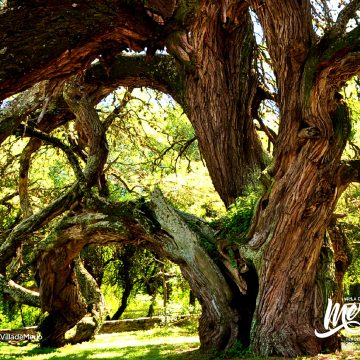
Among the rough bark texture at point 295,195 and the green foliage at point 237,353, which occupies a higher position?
the rough bark texture at point 295,195

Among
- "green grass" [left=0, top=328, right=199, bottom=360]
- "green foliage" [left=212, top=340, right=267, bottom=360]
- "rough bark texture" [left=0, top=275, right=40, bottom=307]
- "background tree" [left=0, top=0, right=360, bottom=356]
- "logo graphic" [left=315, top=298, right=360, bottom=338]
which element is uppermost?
"background tree" [left=0, top=0, right=360, bottom=356]

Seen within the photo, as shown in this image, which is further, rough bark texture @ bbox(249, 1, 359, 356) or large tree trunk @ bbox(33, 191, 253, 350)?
large tree trunk @ bbox(33, 191, 253, 350)

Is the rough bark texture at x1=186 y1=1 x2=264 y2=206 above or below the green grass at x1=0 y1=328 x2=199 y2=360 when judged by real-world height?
above

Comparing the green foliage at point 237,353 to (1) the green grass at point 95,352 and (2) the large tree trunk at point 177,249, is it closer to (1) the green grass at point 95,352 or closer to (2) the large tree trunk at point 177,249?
(2) the large tree trunk at point 177,249

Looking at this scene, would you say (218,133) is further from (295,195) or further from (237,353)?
(237,353)

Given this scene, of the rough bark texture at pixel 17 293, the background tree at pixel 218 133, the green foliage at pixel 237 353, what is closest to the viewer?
the background tree at pixel 218 133

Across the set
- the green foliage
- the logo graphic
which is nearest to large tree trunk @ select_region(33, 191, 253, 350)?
the green foliage

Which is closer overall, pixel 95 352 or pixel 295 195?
pixel 295 195

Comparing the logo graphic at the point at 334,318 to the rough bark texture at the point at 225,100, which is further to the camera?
the rough bark texture at the point at 225,100

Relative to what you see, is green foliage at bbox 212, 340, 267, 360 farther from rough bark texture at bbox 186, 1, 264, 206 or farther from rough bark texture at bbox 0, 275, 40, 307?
rough bark texture at bbox 0, 275, 40, 307

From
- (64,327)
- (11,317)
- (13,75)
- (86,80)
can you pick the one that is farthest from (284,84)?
(11,317)

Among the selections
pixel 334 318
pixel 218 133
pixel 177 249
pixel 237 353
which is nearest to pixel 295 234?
pixel 334 318

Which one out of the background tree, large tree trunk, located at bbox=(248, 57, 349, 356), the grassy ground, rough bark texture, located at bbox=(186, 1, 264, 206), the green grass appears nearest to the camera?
the background tree

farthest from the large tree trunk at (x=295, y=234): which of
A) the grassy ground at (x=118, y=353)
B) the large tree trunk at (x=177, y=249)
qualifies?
the large tree trunk at (x=177, y=249)
